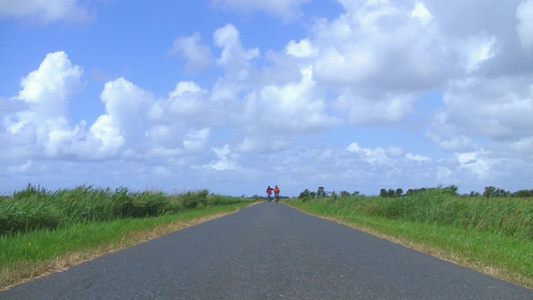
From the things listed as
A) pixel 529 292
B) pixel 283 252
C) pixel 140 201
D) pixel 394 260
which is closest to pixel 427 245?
pixel 394 260

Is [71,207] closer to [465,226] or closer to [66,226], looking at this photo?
[66,226]

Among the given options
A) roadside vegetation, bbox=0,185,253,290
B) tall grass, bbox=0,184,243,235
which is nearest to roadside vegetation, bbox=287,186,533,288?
roadside vegetation, bbox=0,185,253,290

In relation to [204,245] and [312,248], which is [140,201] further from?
[312,248]

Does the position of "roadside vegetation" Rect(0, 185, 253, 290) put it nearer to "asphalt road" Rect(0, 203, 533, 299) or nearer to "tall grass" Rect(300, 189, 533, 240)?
"asphalt road" Rect(0, 203, 533, 299)

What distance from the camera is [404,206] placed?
27250 mm

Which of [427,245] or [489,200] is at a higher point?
[489,200]

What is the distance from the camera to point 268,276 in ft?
24.3

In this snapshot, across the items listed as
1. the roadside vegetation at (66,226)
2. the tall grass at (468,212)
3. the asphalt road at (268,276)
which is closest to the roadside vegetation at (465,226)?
the tall grass at (468,212)

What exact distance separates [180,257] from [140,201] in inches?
679

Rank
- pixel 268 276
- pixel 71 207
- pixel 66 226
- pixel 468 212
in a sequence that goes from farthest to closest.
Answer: pixel 468 212 < pixel 71 207 < pixel 66 226 < pixel 268 276

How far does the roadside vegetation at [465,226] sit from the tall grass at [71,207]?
36.0ft

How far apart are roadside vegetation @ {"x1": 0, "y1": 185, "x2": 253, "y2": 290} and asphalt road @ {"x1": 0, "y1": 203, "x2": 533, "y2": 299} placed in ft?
2.35

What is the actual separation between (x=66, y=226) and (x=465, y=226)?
15920 mm

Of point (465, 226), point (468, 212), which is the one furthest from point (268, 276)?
point (468, 212)
